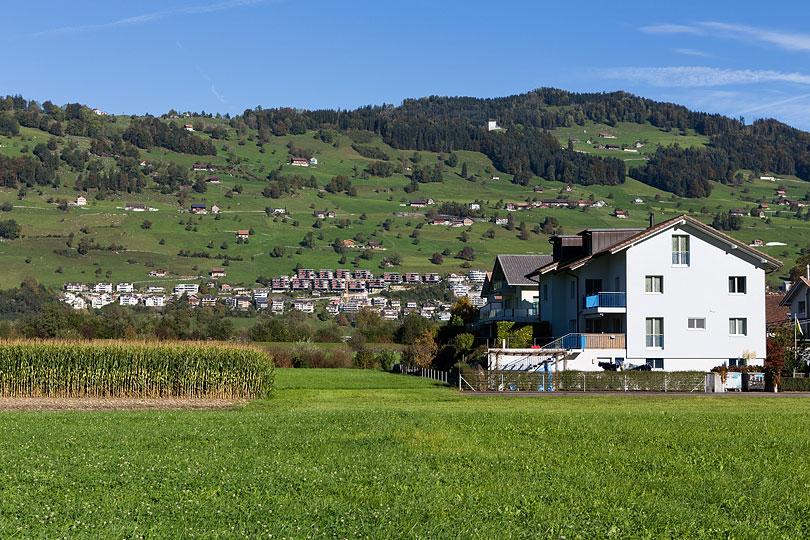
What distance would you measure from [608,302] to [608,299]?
205mm

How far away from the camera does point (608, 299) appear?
201ft

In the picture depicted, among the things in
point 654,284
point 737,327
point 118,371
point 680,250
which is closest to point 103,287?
point 654,284

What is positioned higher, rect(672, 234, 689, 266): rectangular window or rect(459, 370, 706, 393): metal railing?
rect(672, 234, 689, 266): rectangular window

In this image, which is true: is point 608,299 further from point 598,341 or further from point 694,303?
point 694,303


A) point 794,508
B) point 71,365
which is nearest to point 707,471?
point 794,508

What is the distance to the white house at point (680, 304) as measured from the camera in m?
60.2

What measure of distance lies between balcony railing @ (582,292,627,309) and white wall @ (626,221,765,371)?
0.49 m

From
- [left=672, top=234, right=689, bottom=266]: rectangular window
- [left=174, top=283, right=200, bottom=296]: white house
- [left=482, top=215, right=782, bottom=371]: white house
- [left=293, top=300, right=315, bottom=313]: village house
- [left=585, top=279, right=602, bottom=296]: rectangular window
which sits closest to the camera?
[left=482, top=215, right=782, bottom=371]: white house

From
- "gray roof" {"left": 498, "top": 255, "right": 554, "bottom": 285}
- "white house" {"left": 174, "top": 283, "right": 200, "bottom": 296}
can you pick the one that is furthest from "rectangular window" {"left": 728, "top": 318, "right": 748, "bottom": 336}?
"white house" {"left": 174, "top": 283, "right": 200, "bottom": 296}

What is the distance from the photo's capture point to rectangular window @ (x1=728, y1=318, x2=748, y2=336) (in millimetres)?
60969

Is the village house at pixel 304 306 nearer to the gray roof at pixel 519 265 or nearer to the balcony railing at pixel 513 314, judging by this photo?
the gray roof at pixel 519 265

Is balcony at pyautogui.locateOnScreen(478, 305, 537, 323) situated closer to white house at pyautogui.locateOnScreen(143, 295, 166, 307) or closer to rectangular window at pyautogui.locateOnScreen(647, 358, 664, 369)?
rectangular window at pyautogui.locateOnScreen(647, 358, 664, 369)

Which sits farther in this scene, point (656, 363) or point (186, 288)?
point (186, 288)

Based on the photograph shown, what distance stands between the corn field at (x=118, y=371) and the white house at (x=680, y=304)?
22.9 meters
